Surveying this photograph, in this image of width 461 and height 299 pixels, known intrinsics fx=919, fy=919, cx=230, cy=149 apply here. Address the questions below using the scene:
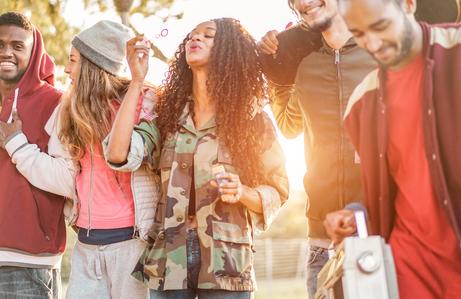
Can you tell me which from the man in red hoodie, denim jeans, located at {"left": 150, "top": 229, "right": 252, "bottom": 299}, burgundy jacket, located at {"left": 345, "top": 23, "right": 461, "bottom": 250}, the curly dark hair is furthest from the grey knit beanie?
burgundy jacket, located at {"left": 345, "top": 23, "right": 461, "bottom": 250}

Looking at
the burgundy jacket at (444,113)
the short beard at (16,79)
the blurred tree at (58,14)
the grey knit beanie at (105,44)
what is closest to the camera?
the burgundy jacket at (444,113)

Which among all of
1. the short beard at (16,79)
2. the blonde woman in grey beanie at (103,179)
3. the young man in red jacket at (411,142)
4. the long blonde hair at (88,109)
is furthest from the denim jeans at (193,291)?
the short beard at (16,79)

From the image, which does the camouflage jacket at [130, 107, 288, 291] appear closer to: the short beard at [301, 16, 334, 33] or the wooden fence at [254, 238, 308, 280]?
the short beard at [301, 16, 334, 33]

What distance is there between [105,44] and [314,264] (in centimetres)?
133

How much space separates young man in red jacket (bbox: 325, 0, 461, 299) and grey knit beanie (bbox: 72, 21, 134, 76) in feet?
4.70

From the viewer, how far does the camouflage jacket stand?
353cm

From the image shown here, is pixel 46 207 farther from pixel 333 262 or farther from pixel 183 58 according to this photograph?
pixel 333 262

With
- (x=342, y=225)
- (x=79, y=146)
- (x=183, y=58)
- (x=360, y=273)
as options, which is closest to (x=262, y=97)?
(x=183, y=58)

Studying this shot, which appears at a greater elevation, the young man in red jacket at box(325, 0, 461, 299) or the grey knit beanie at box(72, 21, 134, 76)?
the grey knit beanie at box(72, 21, 134, 76)

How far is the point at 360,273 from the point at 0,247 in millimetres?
2005

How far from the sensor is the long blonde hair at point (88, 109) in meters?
3.92

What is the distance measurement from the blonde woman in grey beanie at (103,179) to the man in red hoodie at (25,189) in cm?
16

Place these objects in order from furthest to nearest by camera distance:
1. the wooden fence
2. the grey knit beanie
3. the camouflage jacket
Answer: the wooden fence → the grey knit beanie → the camouflage jacket

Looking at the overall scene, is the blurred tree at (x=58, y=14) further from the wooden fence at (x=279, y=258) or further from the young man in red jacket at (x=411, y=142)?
the wooden fence at (x=279, y=258)
